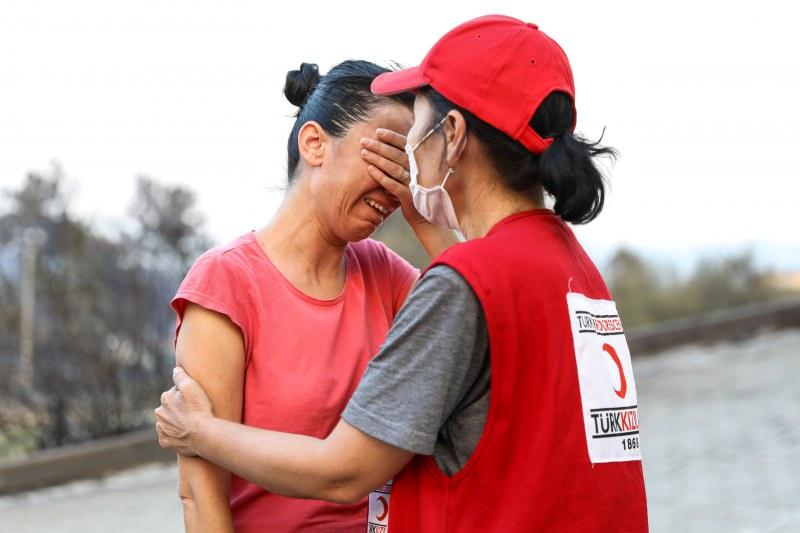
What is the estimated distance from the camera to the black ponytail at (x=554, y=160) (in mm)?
1851

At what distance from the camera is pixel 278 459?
1.88 meters

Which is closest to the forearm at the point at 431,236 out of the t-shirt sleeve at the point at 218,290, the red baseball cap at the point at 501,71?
the t-shirt sleeve at the point at 218,290

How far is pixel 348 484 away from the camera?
182 centimetres

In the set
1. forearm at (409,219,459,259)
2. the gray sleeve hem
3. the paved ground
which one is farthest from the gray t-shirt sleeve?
the paved ground

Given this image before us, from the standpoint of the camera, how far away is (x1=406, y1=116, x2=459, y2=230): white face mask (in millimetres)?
1998

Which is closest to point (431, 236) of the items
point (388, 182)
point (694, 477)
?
point (388, 182)

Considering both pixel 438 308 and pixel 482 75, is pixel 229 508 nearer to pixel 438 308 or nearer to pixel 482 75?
pixel 438 308

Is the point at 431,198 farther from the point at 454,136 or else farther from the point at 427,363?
the point at 427,363

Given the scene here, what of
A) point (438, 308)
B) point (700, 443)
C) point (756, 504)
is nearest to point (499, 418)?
point (438, 308)

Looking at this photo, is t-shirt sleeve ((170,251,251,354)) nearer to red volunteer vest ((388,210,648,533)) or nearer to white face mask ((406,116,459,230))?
white face mask ((406,116,459,230))

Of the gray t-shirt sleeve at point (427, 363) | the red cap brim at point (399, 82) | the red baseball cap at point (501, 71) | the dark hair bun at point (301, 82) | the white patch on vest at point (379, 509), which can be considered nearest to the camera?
the gray t-shirt sleeve at point (427, 363)

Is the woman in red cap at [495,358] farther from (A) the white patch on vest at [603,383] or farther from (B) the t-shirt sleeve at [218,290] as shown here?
(B) the t-shirt sleeve at [218,290]

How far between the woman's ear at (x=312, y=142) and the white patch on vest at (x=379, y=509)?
28.4 inches

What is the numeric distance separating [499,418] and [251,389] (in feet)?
2.09
